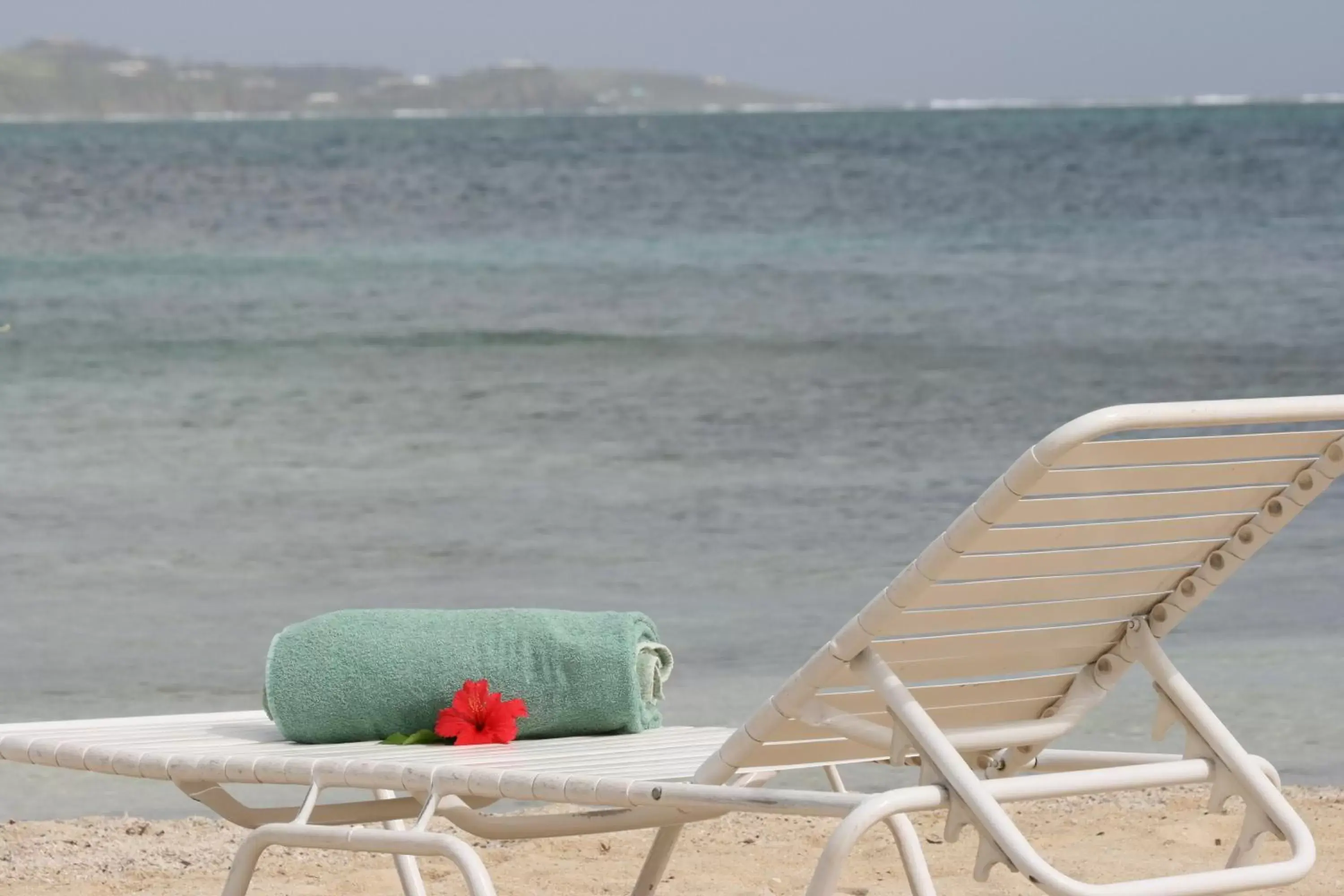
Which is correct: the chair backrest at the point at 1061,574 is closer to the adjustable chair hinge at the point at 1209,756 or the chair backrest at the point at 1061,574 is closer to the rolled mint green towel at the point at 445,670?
the adjustable chair hinge at the point at 1209,756

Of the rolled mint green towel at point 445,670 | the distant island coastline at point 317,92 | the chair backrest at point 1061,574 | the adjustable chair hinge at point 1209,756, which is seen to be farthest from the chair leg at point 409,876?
the distant island coastline at point 317,92

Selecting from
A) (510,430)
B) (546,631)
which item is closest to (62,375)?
A: (510,430)

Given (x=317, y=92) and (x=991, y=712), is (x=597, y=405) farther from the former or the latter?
(x=317, y=92)

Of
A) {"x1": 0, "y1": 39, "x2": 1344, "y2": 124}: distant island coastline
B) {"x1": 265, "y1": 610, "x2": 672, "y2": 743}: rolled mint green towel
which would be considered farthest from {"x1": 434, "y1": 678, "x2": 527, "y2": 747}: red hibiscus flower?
{"x1": 0, "y1": 39, "x2": 1344, "y2": 124}: distant island coastline

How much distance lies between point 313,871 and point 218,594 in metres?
3.15

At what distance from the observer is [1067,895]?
2.16m

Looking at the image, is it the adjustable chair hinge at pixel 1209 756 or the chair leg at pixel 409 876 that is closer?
the adjustable chair hinge at pixel 1209 756

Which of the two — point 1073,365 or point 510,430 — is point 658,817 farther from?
point 1073,365

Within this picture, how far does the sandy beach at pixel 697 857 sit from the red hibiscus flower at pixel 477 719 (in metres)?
0.98

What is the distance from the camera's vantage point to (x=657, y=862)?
3191 mm

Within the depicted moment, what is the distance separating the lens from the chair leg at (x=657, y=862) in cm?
314

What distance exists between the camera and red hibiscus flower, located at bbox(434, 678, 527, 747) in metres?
2.93

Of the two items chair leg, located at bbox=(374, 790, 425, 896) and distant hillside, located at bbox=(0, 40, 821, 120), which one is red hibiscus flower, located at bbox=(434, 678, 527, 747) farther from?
distant hillside, located at bbox=(0, 40, 821, 120)

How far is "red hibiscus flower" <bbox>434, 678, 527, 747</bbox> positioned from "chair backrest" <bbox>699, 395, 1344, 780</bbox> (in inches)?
18.7
